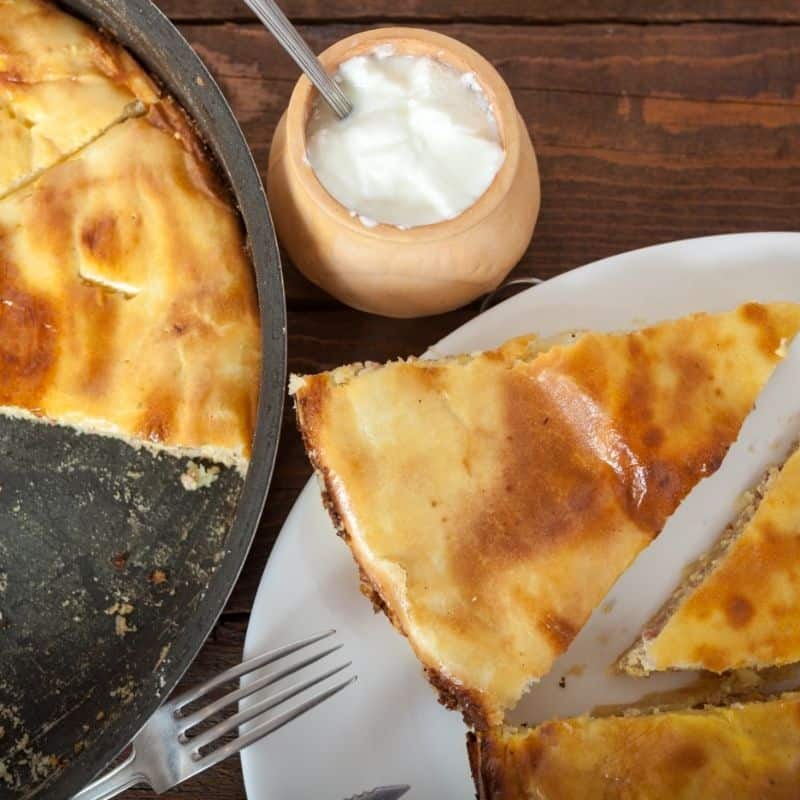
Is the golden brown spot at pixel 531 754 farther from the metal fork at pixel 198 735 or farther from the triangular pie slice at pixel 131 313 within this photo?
the triangular pie slice at pixel 131 313

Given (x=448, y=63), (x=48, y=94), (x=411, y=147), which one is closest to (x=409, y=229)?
(x=411, y=147)

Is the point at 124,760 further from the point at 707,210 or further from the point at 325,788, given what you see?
the point at 707,210

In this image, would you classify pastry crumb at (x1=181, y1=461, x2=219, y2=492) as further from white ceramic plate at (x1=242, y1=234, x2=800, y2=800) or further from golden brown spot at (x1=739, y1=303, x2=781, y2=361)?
golden brown spot at (x1=739, y1=303, x2=781, y2=361)

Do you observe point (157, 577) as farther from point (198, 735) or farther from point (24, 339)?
point (24, 339)

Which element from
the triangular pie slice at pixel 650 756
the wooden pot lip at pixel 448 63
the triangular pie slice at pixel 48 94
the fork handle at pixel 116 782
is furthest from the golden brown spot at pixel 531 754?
the triangular pie slice at pixel 48 94

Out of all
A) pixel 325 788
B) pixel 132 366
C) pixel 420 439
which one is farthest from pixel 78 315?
pixel 325 788

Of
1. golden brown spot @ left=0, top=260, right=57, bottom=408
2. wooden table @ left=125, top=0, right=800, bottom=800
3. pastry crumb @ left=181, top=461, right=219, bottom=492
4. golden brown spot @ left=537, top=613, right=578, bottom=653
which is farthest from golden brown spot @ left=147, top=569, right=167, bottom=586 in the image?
golden brown spot @ left=537, top=613, right=578, bottom=653
